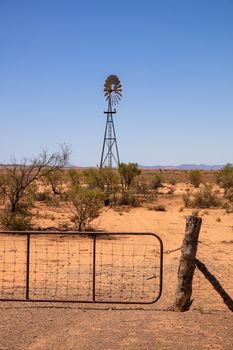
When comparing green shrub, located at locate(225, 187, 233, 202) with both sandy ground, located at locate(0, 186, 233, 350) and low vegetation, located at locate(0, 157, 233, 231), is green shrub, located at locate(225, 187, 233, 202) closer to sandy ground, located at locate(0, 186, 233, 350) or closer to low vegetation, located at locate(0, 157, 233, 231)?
low vegetation, located at locate(0, 157, 233, 231)

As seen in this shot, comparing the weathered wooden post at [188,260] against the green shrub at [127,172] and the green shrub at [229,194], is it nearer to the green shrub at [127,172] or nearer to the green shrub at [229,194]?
the green shrub at [229,194]

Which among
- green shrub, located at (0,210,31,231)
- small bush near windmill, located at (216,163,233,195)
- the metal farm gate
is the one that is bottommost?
the metal farm gate

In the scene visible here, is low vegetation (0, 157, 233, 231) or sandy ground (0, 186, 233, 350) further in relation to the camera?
low vegetation (0, 157, 233, 231)

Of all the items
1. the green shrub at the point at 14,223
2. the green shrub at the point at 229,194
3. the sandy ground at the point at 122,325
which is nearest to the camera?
the sandy ground at the point at 122,325

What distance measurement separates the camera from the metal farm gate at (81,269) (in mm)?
9188

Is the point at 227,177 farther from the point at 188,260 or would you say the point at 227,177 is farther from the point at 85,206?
the point at 188,260

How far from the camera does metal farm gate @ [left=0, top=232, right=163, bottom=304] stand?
9.19 meters

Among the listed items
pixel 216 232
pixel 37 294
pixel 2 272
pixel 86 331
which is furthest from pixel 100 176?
pixel 86 331

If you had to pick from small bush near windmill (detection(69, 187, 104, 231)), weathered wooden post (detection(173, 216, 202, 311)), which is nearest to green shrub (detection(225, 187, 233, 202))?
small bush near windmill (detection(69, 187, 104, 231))

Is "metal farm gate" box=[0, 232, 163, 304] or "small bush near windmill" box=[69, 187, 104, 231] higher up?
"small bush near windmill" box=[69, 187, 104, 231]

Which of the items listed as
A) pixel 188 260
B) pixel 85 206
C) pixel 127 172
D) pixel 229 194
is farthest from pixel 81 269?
pixel 127 172

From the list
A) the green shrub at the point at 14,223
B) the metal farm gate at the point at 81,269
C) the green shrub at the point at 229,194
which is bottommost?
the metal farm gate at the point at 81,269

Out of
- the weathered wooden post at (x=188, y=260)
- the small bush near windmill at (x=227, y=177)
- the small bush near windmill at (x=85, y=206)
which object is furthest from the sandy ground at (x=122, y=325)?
the small bush near windmill at (x=227, y=177)

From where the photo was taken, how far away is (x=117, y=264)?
40.7 feet
